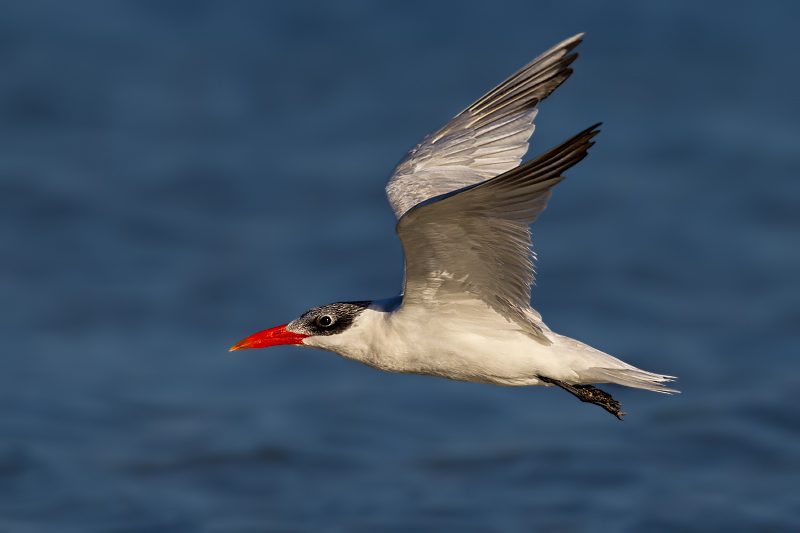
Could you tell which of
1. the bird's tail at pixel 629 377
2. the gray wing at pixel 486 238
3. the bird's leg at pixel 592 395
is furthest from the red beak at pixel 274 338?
the bird's tail at pixel 629 377

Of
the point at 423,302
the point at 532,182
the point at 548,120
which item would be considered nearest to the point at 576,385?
the point at 423,302

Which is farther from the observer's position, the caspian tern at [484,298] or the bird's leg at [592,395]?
the bird's leg at [592,395]

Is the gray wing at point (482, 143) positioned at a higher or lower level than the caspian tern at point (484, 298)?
higher

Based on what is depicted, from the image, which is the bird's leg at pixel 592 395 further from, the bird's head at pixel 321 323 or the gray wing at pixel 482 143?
the gray wing at pixel 482 143

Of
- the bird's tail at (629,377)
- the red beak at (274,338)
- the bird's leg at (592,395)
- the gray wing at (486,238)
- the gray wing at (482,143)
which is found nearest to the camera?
the gray wing at (486,238)

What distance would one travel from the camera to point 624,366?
28.8 ft

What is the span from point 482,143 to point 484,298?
7.67ft

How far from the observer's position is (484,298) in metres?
8.69

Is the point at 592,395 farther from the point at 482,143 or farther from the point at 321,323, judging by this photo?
the point at 482,143

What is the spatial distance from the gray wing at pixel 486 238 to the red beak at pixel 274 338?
4.05 feet

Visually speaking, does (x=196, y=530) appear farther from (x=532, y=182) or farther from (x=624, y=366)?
(x=532, y=182)

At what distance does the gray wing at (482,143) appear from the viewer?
32.6 feet

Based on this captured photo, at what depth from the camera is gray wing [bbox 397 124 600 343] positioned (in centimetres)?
721

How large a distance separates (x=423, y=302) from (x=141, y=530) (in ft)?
31.4
